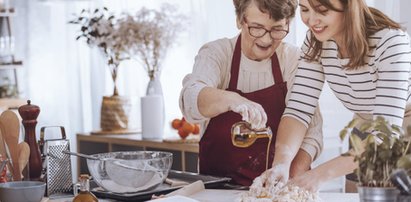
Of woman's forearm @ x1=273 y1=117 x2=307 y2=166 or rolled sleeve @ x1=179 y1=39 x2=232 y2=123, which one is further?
rolled sleeve @ x1=179 y1=39 x2=232 y2=123

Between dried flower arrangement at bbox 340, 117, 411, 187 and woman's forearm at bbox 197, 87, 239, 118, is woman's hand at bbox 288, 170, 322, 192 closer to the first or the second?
woman's forearm at bbox 197, 87, 239, 118

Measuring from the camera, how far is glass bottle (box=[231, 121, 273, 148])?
1965mm

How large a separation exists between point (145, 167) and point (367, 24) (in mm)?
743

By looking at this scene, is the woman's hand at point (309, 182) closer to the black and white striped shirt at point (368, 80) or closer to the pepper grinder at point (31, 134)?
the black and white striped shirt at point (368, 80)

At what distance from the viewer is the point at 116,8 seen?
15.7 feet

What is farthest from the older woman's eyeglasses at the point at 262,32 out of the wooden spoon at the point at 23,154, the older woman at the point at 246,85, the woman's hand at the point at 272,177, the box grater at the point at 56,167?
the wooden spoon at the point at 23,154

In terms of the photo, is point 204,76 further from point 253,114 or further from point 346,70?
point 346,70

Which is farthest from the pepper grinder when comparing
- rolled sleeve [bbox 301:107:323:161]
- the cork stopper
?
rolled sleeve [bbox 301:107:323:161]

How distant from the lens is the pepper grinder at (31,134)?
1.89 meters

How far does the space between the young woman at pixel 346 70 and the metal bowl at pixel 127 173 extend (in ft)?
1.02

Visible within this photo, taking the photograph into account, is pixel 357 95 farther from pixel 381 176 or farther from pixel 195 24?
pixel 195 24

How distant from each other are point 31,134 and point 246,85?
2.43 ft

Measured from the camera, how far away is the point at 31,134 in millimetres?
1896

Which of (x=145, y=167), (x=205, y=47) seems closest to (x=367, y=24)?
(x=205, y=47)
